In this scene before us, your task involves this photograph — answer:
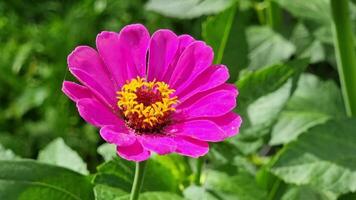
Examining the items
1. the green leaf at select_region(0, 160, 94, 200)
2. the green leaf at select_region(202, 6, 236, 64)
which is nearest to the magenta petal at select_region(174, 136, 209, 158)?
the green leaf at select_region(0, 160, 94, 200)

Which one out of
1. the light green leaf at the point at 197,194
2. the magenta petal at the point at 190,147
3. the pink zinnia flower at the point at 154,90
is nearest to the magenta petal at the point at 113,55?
the pink zinnia flower at the point at 154,90

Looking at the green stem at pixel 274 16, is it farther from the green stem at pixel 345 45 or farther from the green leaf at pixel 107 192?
the green leaf at pixel 107 192

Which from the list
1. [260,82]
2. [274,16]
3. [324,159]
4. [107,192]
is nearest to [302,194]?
[324,159]

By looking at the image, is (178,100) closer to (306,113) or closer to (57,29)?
(306,113)

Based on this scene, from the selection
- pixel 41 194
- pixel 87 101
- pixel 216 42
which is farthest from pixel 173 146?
pixel 216 42

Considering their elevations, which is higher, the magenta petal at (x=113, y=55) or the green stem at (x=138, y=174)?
the magenta petal at (x=113, y=55)

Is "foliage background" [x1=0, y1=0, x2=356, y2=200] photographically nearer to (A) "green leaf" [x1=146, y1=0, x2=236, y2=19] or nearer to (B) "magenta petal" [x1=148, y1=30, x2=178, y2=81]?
(A) "green leaf" [x1=146, y1=0, x2=236, y2=19]
